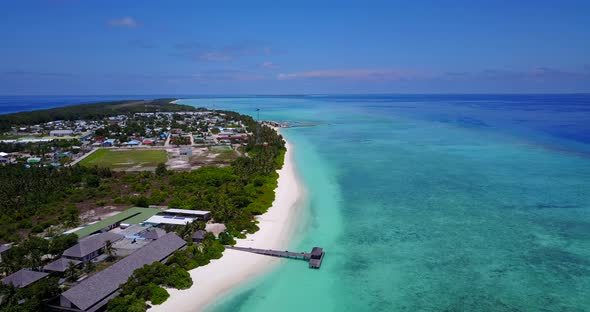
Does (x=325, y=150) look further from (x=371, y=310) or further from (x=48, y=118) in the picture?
(x=48, y=118)

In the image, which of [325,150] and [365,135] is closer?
[325,150]

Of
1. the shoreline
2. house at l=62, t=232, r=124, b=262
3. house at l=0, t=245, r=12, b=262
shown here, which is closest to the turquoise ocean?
the shoreline

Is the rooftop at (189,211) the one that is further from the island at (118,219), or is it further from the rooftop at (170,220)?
the rooftop at (170,220)

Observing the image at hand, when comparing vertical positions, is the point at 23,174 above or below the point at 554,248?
above

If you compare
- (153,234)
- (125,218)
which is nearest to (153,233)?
(153,234)

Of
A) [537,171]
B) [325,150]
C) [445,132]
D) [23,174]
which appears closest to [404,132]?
[445,132]

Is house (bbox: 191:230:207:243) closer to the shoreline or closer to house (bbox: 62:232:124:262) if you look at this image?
the shoreline

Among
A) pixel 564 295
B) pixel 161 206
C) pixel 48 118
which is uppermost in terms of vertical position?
pixel 48 118

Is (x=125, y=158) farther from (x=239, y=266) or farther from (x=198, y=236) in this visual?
(x=239, y=266)
